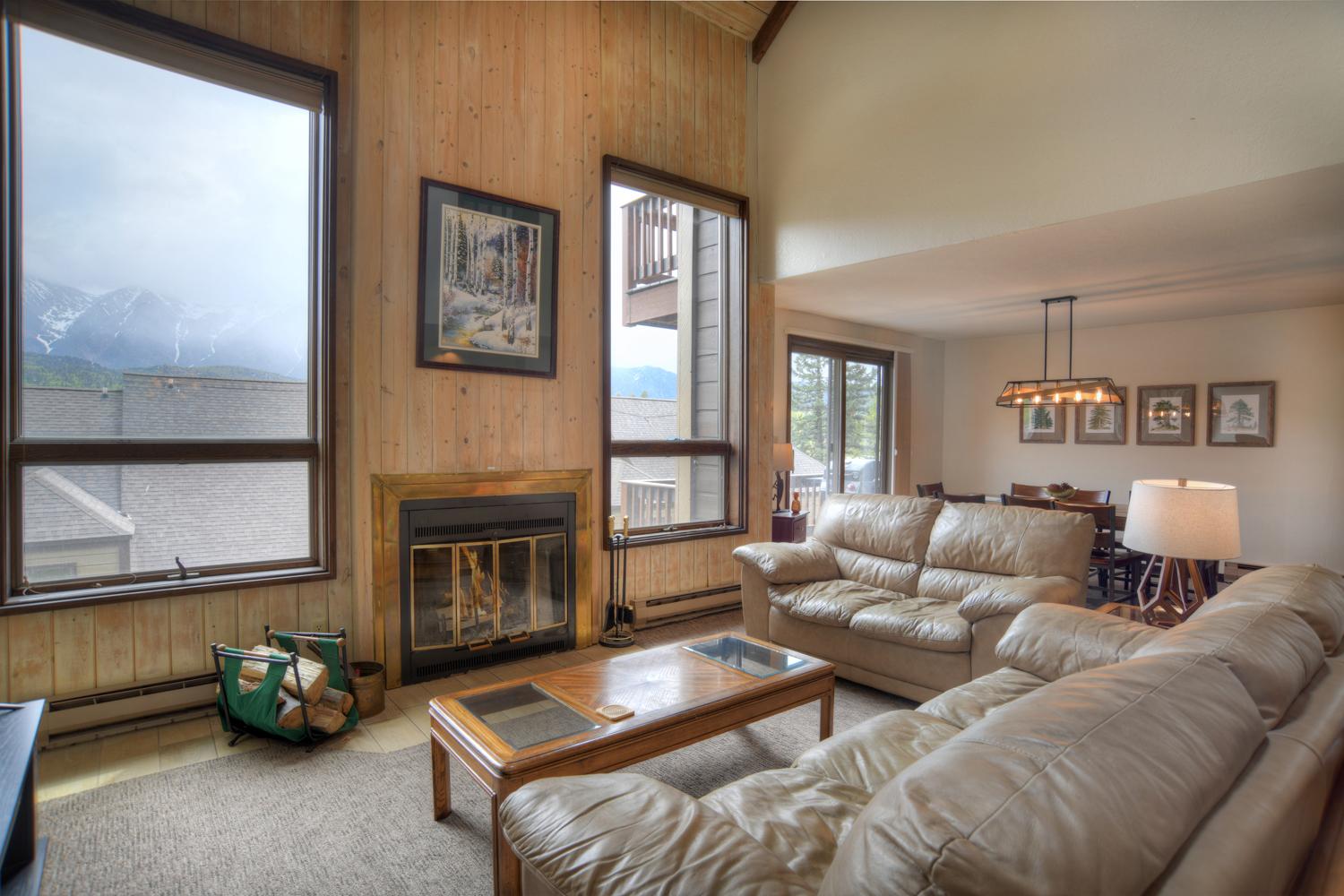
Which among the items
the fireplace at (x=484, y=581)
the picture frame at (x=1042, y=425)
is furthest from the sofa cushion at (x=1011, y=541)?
the picture frame at (x=1042, y=425)

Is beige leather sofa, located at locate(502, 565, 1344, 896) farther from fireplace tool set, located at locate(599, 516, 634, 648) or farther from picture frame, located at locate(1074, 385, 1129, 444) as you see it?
picture frame, located at locate(1074, 385, 1129, 444)

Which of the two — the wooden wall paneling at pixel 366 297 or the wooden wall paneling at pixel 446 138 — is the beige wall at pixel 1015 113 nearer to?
the wooden wall paneling at pixel 446 138

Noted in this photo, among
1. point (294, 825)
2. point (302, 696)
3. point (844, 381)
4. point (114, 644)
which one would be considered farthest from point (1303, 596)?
point (844, 381)

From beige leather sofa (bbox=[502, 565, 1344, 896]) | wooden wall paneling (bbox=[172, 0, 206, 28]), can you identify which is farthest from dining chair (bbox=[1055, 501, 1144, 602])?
wooden wall paneling (bbox=[172, 0, 206, 28])

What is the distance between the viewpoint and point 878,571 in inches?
152

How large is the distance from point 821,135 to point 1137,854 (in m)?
4.79

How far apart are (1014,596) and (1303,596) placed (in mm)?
1149

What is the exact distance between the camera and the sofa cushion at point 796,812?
1.39 m

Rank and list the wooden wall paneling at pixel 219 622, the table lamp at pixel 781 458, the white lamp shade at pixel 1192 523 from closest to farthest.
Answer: the white lamp shade at pixel 1192 523 < the wooden wall paneling at pixel 219 622 < the table lamp at pixel 781 458

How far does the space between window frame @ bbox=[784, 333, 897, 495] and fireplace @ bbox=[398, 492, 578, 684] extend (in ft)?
8.51

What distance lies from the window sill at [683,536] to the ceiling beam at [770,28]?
11.5 ft

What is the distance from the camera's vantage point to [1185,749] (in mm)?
951

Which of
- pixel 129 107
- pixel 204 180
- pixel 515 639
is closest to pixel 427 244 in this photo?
pixel 204 180

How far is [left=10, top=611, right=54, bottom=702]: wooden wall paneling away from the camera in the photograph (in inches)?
108
